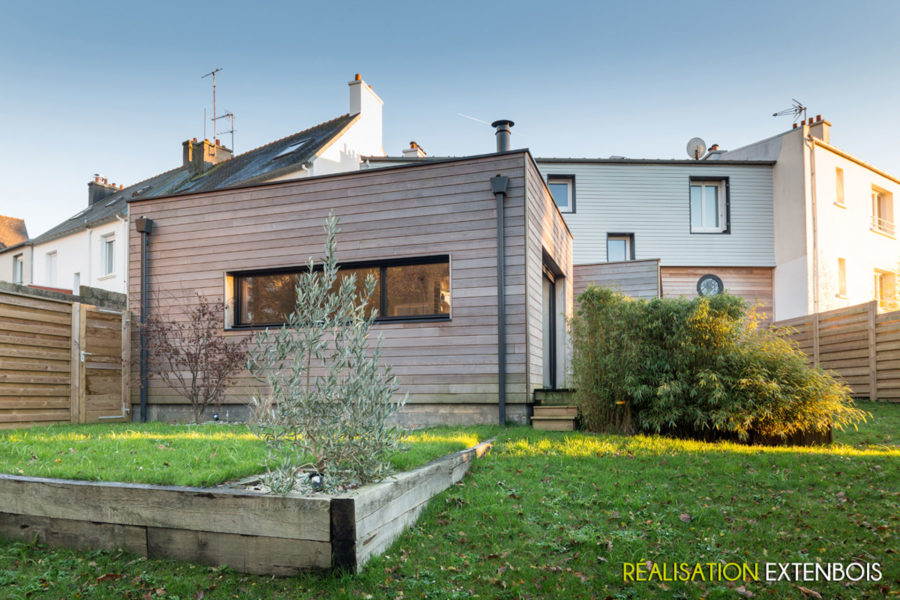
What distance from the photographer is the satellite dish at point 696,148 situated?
18875 mm

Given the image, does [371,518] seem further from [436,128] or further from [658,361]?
[436,128]

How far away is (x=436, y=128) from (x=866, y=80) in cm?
1100

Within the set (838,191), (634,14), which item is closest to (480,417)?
(634,14)

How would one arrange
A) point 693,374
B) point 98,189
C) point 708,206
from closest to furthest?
1. point 693,374
2. point 708,206
3. point 98,189

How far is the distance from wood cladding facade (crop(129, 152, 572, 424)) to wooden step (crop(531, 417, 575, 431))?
0.36 meters

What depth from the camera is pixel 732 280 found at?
53.1 feet

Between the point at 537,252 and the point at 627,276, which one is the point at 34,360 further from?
the point at 627,276

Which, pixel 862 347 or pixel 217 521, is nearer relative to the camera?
pixel 217 521

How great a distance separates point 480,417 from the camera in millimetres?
7438

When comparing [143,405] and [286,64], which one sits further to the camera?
[286,64]

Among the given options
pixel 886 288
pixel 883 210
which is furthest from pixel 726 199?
pixel 886 288

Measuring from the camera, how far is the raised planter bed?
2689mm

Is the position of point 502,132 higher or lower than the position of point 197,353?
higher

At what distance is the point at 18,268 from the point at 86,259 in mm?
7025
